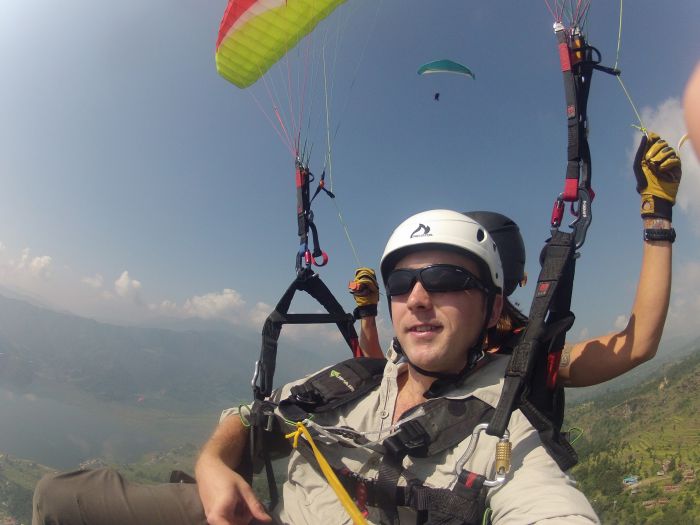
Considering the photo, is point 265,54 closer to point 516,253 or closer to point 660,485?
point 516,253

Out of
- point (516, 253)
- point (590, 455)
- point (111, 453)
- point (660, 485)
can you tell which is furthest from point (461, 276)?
point (111, 453)

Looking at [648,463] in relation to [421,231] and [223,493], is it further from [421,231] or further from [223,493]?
[223,493]

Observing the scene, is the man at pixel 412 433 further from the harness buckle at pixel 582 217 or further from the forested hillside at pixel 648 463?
the forested hillside at pixel 648 463

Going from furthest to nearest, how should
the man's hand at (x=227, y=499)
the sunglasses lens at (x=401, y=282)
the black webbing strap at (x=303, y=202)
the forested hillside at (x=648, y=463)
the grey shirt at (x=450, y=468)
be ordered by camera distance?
the forested hillside at (x=648, y=463)
the black webbing strap at (x=303, y=202)
the sunglasses lens at (x=401, y=282)
the man's hand at (x=227, y=499)
the grey shirt at (x=450, y=468)

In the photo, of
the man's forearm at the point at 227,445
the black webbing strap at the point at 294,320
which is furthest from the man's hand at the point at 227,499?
the black webbing strap at the point at 294,320

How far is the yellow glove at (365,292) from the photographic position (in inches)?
160

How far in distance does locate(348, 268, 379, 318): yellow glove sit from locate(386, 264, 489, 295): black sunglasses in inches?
70.5

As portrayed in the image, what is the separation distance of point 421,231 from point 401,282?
34 centimetres

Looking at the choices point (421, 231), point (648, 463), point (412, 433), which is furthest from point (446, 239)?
point (648, 463)

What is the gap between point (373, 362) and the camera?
9.07ft

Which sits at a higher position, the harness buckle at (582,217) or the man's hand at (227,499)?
the harness buckle at (582,217)

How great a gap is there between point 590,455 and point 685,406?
17.1 metres

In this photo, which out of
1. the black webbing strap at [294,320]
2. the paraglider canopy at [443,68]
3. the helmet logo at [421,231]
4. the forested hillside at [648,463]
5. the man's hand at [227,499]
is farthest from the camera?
the forested hillside at [648,463]

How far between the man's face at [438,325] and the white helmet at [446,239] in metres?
0.21
